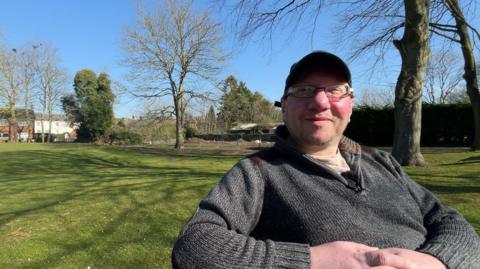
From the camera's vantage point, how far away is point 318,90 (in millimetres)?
1897

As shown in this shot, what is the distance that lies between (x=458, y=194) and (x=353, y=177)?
5466mm

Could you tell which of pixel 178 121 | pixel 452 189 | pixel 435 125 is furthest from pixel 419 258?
pixel 178 121

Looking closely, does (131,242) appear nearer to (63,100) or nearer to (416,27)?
(416,27)

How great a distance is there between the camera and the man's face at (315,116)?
6.19ft

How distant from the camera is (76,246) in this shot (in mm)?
4656

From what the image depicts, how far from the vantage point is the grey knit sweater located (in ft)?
4.53

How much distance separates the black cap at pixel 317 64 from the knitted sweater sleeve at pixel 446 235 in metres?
0.68

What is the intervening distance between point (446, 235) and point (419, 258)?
357 mm

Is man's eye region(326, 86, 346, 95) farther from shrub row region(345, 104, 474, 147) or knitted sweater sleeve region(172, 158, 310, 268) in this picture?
shrub row region(345, 104, 474, 147)

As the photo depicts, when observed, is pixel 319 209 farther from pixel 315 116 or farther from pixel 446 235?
pixel 446 235

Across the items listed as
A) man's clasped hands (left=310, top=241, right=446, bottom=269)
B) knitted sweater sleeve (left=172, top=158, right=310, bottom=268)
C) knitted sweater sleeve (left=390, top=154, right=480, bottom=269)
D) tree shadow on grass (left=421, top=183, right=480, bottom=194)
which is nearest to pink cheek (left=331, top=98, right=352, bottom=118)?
knitted sweater sleeve (left=390, top=154, right=480, bottom=269)

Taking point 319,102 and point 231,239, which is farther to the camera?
point 319,102

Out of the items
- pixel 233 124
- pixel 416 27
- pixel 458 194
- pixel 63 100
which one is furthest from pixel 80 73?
pixel 458 194

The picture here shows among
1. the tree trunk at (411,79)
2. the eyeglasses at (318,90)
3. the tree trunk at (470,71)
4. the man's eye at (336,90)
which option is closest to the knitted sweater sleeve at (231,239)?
the eyeglasses at (318,90)
